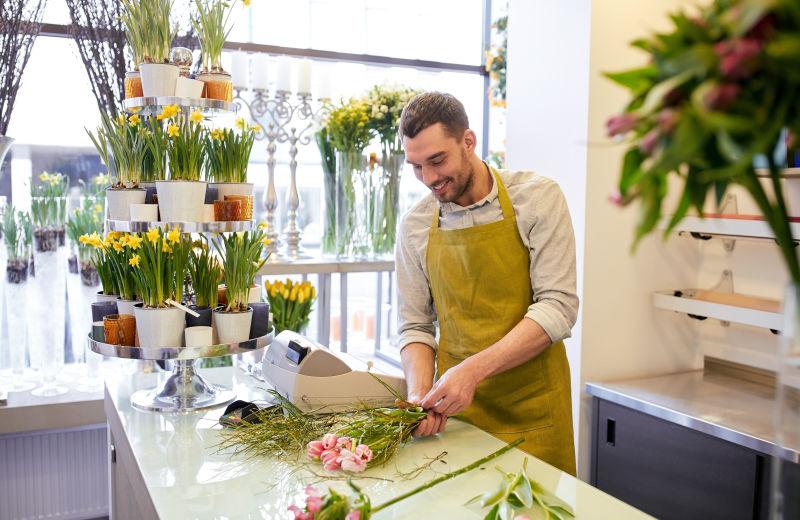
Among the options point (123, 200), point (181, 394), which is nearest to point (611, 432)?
point (181, 394)

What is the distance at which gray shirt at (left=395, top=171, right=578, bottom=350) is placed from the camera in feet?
7.40

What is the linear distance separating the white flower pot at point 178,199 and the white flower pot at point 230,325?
0.30m

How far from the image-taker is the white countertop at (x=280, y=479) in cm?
155

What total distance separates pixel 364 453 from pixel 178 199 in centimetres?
102

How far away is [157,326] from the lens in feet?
7.32

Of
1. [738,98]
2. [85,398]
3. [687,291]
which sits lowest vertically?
[85,398]

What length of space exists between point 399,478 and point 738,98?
124 cm

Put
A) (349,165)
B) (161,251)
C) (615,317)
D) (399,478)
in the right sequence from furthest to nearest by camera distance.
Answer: (349,165)
(615,317)
(161,251)
(399,478)

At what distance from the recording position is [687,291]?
3.22m

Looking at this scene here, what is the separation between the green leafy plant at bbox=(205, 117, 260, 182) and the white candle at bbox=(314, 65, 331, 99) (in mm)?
1420

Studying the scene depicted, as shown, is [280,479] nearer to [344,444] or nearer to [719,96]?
[344,444]

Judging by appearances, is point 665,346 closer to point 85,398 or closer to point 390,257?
point 390,257

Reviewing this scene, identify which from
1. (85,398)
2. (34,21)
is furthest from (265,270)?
(34,21)

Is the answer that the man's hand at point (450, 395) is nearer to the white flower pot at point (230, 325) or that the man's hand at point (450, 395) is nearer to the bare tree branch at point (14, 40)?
the white flower pot at point (230, 325)
